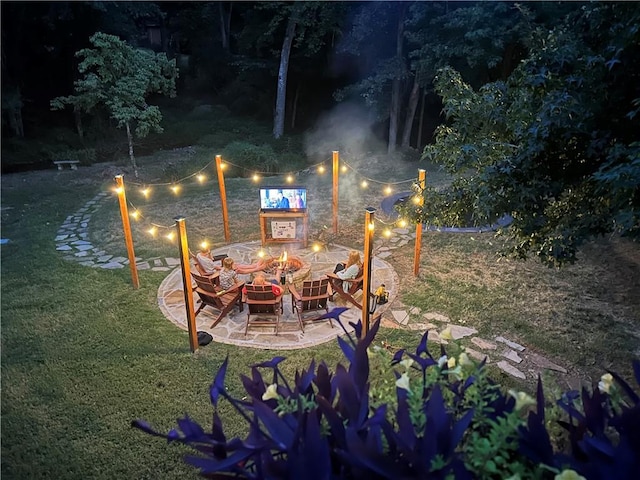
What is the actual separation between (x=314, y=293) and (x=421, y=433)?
5377 mm

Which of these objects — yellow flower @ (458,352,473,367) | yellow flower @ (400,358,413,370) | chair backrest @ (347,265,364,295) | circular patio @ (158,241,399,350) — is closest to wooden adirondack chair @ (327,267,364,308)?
chair backrest @ (347,265,364,295)

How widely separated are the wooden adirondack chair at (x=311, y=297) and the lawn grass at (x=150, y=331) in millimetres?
793

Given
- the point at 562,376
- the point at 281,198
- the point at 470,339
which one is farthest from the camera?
the point at 281,198

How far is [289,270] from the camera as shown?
27.1 ft

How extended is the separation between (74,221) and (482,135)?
10.0 meters

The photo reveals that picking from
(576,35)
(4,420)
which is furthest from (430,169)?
(4,420)

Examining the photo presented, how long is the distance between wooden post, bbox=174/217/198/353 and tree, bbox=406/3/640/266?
11.9ft

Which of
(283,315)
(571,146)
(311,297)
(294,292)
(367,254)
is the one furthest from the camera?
(283,315)

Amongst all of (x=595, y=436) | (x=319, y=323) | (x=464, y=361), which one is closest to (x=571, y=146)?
(x=464, y=361)

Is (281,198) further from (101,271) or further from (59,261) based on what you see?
(59,261)

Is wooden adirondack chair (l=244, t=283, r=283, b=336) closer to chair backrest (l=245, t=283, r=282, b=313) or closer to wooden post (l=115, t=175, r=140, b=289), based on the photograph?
chair backrest (l=245, t=283, r=282, b=313)

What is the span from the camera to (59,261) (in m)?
9.10

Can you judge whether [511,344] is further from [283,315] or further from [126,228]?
[126,228]

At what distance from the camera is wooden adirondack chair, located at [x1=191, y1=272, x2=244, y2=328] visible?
6.92m
